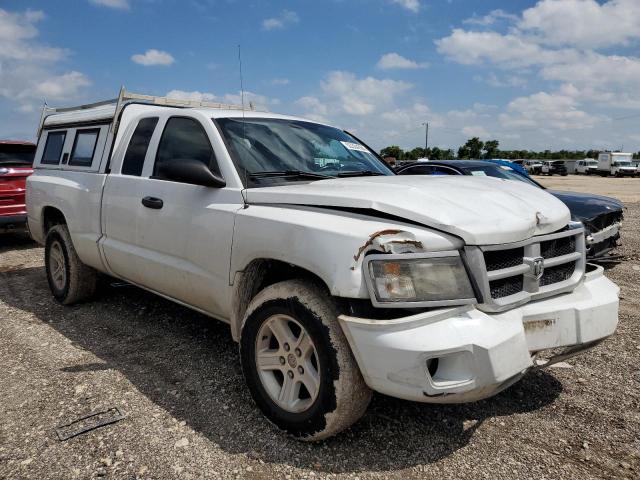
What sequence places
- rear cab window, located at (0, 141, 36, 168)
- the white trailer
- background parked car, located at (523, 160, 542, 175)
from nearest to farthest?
rear cab window, located at (0, 141, 36, 168) < the white trailer < background parked car, located at (523, 160, 542, 175)

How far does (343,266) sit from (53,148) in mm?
4454

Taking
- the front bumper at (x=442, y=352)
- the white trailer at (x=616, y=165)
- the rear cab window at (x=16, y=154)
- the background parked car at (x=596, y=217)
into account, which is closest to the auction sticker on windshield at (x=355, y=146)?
the background parked car at (x=596, y=217)

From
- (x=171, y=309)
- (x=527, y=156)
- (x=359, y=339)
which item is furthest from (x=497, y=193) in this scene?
(x=527, y=156)

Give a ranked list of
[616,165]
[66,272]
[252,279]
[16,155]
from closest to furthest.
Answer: [252,279] < [66,272] < [16,155] < [616,165]

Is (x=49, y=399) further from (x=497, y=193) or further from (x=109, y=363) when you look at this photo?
(x=497, y=193)

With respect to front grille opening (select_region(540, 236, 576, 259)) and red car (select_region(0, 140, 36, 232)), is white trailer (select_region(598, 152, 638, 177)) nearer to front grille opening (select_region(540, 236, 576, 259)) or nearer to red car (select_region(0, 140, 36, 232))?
red car (select_region(0, 140, 36, 232))

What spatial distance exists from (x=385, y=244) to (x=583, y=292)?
4.25 feet

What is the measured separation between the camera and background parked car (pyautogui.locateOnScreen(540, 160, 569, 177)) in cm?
5144

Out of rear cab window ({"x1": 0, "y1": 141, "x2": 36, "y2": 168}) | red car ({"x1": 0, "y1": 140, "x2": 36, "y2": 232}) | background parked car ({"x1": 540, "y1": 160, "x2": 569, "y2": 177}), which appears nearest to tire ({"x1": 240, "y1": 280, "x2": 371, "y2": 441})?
red car ({"x1": 0, "y1": 140, "x2": 36, "y2": 232})

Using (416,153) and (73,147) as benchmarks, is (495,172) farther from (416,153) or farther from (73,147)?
(416,153)

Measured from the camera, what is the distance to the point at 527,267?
99.2 inches

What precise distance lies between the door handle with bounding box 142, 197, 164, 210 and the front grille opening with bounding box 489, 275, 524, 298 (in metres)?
2.30

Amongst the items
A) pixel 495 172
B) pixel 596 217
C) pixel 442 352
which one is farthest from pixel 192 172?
pixel 495 172

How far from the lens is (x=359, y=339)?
2.28 m
